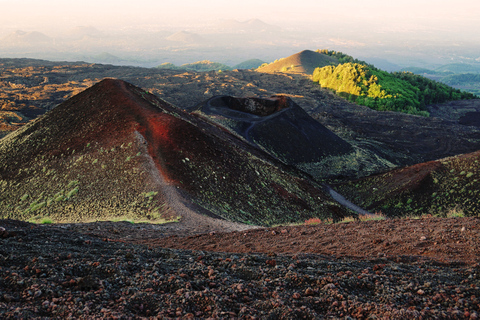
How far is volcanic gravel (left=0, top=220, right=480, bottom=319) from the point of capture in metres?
4.40

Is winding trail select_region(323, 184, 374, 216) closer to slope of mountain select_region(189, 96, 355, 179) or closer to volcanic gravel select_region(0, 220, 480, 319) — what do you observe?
slope of mountain select_region(189, 96, 355, 179)

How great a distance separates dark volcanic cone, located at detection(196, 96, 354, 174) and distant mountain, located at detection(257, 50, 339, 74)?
9559cm

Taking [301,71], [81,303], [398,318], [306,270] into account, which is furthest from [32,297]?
[301,71]

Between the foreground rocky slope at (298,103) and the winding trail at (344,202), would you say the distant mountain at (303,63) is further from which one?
the winding trail at (344,202)

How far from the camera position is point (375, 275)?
5.74m

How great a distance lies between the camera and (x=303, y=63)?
150 metres

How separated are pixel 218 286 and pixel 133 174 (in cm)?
1274

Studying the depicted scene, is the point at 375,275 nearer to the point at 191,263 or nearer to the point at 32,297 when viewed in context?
the point at 191,263

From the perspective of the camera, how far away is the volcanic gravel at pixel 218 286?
440 cm

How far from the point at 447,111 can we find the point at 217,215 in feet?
340

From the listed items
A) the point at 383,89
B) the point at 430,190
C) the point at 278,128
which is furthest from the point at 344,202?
the point at 383,89

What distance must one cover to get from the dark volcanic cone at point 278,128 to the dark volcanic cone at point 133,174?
52.7 ft

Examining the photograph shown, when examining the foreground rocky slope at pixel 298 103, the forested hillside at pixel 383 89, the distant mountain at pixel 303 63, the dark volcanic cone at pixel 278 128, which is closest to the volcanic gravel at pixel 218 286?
the dark volcanic cone at pixel 278 128

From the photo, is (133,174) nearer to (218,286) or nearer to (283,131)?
(218,286)
